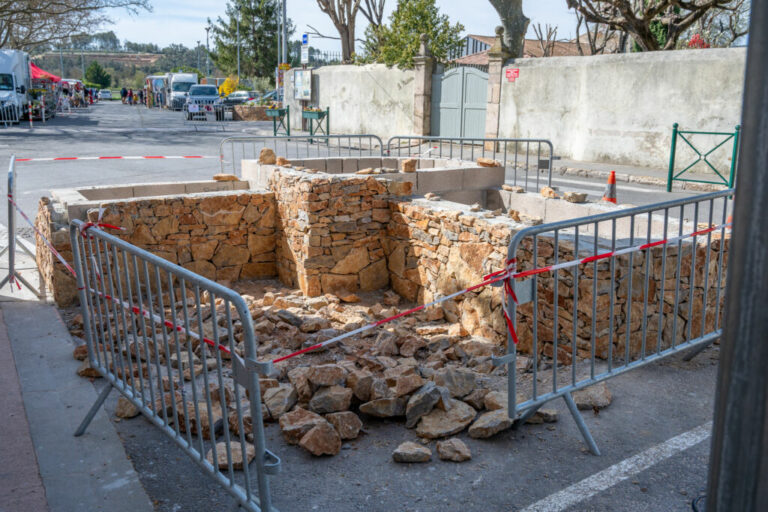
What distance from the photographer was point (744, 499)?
1.48m

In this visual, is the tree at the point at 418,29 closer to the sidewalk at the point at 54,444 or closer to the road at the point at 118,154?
the road at the point at 118,154

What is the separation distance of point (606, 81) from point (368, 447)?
1513 centimetres

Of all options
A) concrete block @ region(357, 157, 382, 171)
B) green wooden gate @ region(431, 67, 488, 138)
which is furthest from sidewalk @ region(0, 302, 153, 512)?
green wooden gate @ region(431, 67, 488, 138)

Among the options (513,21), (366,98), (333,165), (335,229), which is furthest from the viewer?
(366,98)

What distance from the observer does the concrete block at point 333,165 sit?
10.1m

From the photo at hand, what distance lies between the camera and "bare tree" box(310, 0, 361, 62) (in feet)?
111

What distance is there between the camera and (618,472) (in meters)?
3.69

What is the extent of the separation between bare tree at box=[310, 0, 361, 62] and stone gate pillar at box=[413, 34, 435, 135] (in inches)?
485

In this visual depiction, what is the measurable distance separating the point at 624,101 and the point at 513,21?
5314mm

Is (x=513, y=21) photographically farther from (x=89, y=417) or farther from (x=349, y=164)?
(x=89, y=417)

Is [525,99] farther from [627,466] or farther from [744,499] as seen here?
[744,499]

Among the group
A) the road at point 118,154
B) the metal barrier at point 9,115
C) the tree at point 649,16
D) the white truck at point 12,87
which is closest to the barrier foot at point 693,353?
the road at point 118,154

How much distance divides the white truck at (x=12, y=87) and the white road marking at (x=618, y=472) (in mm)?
31359

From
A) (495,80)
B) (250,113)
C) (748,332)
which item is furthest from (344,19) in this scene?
(748,332)
